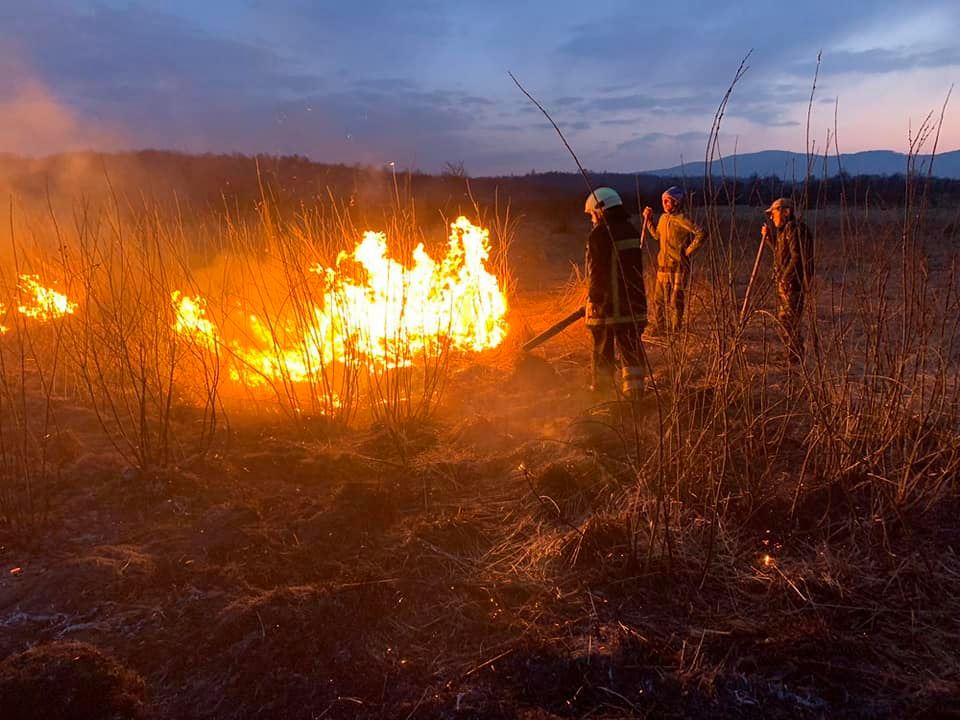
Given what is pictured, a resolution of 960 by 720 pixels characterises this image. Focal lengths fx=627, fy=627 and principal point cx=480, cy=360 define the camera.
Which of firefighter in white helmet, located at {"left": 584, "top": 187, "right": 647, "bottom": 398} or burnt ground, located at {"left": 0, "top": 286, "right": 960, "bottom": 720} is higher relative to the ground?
firefighter in white helmet, located at {"left": 584, "top": 187, "right": 647, "bottom": 398}

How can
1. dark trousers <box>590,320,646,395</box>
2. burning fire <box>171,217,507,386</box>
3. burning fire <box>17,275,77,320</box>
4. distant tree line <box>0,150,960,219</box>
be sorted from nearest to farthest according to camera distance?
burning fire <box>17,275,77,320</box>
burning fire <box>171,217,507,386</box>
dark trousers <box>590,320,646,395</box>
distant tree line <box>0,150,960,219</box>

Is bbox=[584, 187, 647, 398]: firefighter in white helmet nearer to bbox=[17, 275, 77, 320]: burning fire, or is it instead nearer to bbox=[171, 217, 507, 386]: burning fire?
bbox=[171, 217, 507, 386]: burning fire

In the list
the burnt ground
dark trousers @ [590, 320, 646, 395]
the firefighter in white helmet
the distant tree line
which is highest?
the distant tree line

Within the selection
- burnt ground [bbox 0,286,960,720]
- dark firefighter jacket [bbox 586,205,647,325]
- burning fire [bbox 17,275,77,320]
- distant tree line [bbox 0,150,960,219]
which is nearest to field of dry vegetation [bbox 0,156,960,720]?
burnt ground [bbox 0,286,960,720]

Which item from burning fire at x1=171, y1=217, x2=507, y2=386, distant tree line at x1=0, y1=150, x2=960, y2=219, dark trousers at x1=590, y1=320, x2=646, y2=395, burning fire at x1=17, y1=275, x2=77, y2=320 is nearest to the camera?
burning fire at x1=17, y1=275, x2=77, y2=320

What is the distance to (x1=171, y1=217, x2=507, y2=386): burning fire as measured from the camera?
186 inches

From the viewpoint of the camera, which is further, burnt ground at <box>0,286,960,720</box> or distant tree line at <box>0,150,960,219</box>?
distant tree line at <box>0,150,960,219</box>

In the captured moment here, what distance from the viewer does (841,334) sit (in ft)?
11.2

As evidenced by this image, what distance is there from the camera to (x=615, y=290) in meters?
5.18

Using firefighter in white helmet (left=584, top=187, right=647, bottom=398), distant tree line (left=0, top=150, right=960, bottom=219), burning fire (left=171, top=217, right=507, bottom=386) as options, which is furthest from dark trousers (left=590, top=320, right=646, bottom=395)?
distant tree line (left=0, top=150, right=960, bottom=219)

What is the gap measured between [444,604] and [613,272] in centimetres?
312

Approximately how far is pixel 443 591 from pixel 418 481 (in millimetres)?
1185

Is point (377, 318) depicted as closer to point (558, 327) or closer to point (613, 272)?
point (558, 327)

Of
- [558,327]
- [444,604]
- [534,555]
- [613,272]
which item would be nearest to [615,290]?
[613,272]
